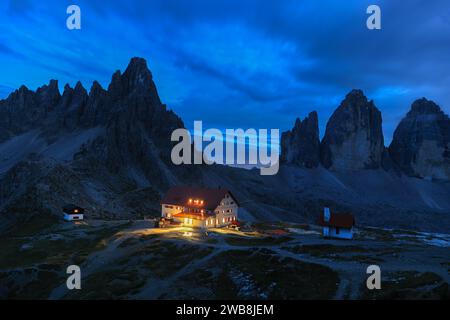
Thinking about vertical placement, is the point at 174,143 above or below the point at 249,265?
above

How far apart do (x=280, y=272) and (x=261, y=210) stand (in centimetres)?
12318

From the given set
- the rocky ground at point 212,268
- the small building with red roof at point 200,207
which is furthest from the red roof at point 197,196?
the rocky ground at point 212,268

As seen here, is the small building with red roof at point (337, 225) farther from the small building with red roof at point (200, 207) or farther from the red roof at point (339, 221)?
the small building with red roof at point (200, 207)

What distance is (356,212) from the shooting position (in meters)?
193

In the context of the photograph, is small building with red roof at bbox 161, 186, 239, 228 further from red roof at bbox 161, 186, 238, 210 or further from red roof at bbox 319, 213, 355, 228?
red roof at bbox 319, 213, 355, 228

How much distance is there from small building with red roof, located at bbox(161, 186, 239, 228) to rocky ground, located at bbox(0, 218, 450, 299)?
11.9 m

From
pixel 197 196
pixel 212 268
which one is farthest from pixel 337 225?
pixel 212 268

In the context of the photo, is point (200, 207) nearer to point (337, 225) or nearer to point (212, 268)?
point (337, 225)

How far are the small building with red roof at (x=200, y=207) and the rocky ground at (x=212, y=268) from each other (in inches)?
470

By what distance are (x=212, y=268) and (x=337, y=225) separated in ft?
124

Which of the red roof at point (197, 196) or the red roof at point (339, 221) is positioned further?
the red roof at point (197, 196)

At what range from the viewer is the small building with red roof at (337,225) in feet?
238
